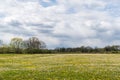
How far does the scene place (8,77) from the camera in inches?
950

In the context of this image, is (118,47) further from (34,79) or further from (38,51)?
(34,79)

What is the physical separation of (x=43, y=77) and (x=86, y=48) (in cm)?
13586

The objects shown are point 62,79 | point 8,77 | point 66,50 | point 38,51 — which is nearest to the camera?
point 62,79

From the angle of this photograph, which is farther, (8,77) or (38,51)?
(38,51)

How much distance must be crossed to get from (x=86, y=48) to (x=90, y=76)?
134899 millimetres

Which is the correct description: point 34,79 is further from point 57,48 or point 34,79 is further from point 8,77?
point 57,48

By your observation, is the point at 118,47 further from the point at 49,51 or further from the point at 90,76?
the point at 90,76

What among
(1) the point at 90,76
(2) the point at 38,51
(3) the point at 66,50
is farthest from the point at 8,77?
(3) the point at 66,50

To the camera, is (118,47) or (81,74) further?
(118,47)

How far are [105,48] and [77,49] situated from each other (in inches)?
574

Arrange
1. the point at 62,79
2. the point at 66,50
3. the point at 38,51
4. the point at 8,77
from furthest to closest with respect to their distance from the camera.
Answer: the point at 66,50
the point at 38,51
the point at 8,77
the point at 62,79

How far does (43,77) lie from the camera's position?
2359 centimetres

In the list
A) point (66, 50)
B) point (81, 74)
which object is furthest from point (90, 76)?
point (66, 50)

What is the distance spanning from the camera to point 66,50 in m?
156
